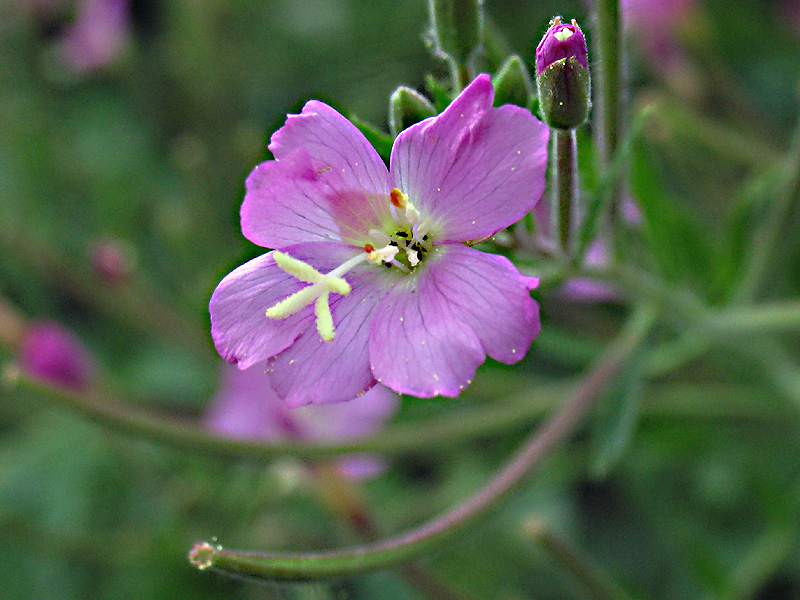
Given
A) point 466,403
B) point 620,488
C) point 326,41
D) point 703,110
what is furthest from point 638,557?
point 326,41

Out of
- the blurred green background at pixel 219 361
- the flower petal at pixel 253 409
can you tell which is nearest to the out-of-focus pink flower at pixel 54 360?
the blurred green background at pixel 219 361

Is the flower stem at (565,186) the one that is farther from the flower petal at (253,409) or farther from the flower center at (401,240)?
the flower petal at (253,409)

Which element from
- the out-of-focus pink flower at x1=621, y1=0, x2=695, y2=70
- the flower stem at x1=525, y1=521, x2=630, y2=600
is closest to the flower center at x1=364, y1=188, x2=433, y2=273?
the flower stem at x1=525, y1=521, x2=630, y2=600

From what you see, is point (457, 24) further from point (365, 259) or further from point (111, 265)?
point (111, 265)

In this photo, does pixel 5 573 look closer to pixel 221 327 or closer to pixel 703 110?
pixel 221 327

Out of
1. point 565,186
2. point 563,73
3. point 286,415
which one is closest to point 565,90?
point 563,73

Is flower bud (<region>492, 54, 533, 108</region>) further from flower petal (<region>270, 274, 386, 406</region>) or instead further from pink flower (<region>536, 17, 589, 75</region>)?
flower petal (<region>270, 274, 386, 406</region>)
